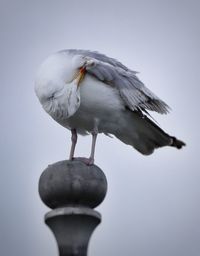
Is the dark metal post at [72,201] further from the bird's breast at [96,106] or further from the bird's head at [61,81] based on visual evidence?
the bird's breast at [96,106]

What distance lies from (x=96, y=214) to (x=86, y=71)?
2.89 m

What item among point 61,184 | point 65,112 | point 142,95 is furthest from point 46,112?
point 61,184

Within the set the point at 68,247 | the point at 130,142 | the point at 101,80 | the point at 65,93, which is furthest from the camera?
the point at 130,142

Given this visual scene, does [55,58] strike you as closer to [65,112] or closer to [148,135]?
[65,112]

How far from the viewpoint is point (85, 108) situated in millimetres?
7770

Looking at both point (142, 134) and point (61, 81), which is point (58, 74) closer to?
point (61, 81)

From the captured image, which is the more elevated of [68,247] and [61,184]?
[61,184]

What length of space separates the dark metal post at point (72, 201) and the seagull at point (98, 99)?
65.9 inches

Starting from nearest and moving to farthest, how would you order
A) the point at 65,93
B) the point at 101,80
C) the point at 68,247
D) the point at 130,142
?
the point at 68,247 → the point at 65,93 → the point at 101,80 → the point at 130,142

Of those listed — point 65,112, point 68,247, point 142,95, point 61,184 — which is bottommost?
point 68,247

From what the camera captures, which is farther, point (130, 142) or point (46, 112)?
point (130, 142)

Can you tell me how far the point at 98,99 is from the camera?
7.85m

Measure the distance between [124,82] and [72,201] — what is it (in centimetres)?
329

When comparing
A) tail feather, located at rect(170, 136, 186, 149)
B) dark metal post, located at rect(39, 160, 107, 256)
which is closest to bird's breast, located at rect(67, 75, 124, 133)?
tail feather, located at rect(170, 136, 186, 149)
